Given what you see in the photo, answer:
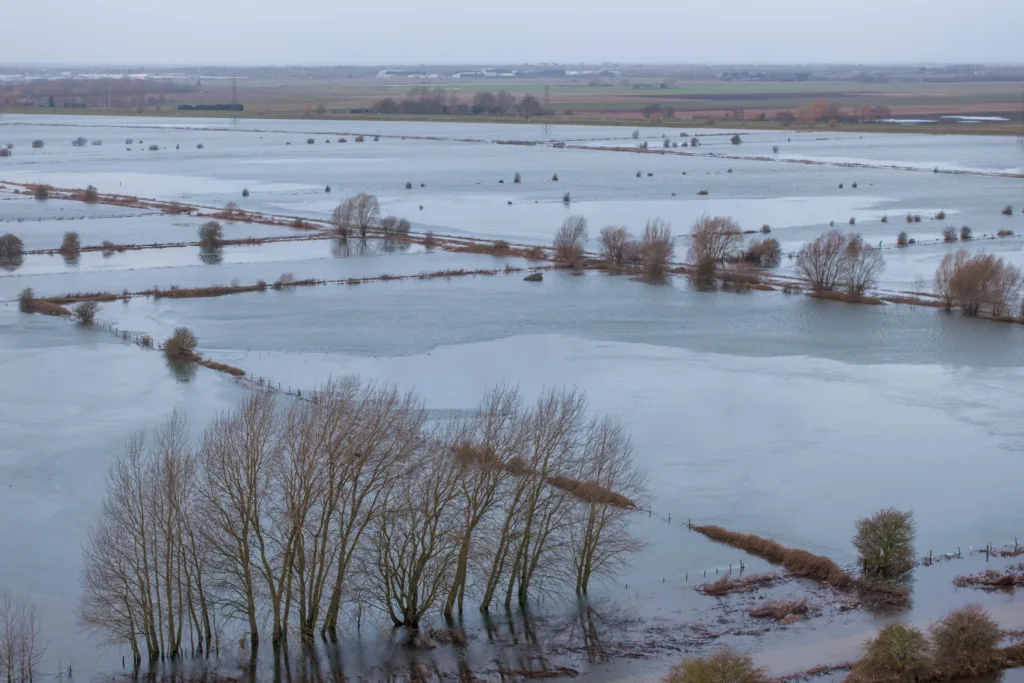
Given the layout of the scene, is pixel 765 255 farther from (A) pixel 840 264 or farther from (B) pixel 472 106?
(B) pixel 472 106

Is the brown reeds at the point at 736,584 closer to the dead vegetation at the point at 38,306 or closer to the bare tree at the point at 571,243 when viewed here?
the dead vegetation at the point at 38,306

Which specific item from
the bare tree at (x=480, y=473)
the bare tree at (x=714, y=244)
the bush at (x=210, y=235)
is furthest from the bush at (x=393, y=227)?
the bare tree at (x=480, y=473)

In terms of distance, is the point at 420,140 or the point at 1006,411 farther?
the point at 420,140

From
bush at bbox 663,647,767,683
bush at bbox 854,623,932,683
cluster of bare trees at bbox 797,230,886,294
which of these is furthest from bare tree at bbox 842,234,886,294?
bush at bbox 663,647,767,683

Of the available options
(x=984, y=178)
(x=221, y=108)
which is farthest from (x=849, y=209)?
(x=221, y=108)

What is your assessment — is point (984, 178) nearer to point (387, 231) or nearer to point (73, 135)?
point (387, 231)

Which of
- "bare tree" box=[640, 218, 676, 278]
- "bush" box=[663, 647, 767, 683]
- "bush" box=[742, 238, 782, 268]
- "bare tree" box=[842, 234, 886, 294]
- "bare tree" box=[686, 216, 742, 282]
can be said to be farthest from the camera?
"bush" box=[742, 238, 782, 268]

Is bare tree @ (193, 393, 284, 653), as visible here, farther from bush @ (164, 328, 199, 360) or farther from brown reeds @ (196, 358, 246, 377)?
bush @ (164, 328, 199, 360)
